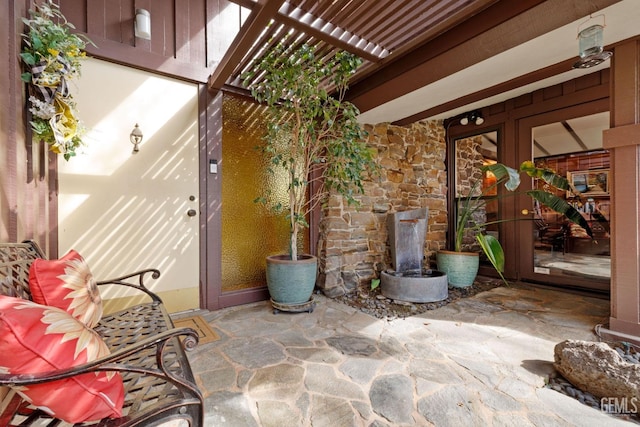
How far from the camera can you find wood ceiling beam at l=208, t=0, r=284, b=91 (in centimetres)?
182

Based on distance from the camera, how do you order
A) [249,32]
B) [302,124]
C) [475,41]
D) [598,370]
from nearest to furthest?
[598,370] < [249,32] < [475,41] < [302,124]

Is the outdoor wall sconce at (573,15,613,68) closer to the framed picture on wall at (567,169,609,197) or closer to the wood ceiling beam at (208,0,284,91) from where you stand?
the wood ceiling beam at (208,0,284,91)

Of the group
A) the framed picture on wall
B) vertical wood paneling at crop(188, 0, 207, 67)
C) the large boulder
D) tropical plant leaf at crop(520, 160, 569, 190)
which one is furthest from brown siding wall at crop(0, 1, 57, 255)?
the framed picture on wall

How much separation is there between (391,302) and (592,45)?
8.96ft

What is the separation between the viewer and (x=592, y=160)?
3684 millimetres

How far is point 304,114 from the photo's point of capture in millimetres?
2938

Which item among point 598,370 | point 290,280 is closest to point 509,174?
point 598,370

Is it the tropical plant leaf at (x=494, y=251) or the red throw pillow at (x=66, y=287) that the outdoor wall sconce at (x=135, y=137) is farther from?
the tropical plant leaf at (x=494, y=251)

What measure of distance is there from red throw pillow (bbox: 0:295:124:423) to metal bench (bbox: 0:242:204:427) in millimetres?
39

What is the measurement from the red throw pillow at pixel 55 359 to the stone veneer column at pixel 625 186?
10.9 feet

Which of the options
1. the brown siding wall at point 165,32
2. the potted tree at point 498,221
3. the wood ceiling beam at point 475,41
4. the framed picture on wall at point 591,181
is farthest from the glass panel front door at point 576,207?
the brown siding wall at point 165,32

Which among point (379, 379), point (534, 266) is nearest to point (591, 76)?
point (534, 266)

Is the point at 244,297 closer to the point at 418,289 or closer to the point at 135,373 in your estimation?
the point at 418,289

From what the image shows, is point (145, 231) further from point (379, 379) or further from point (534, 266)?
point (534, 266)
